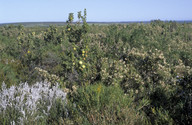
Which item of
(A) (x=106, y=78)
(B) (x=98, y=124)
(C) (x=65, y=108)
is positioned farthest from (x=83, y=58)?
(B) (x=98, y=124)

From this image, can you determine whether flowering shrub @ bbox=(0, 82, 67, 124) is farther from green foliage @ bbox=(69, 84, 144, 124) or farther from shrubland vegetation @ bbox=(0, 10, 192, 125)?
green foliage @ bbox=(69, 84, 144, 124)

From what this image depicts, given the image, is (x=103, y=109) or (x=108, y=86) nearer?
(x=103, y=109)

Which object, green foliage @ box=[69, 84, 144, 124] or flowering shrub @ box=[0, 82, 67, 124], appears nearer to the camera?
green foliage @ box=[69, 84, 144, 124]

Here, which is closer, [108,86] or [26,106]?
[26,106]

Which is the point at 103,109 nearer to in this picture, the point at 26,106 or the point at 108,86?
the point at 108,86

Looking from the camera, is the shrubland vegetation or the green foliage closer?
the green foliage

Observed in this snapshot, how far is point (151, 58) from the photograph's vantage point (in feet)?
19.6

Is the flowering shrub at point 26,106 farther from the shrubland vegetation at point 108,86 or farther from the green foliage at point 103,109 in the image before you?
the green foliage at point 103,109

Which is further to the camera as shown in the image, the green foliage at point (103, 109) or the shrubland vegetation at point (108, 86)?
the shrubland vegetation at point (108, 86)

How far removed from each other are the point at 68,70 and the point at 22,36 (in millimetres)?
8204

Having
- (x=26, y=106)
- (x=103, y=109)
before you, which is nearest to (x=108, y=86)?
(x=103, y=109)

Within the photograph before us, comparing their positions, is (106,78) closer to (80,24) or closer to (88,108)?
(88,108)

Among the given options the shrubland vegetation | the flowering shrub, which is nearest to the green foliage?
the shrubland vegetation


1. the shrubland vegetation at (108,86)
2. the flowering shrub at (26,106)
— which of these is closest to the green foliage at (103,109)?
the shrubland vegetation at (108,86)
